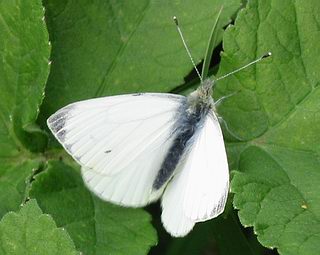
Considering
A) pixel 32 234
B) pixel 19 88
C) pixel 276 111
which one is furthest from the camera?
pixel 19 88

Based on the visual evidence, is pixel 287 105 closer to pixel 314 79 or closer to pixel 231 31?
pixel 314 79

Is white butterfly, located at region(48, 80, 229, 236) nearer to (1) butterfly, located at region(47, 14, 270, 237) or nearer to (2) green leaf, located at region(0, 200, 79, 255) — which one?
(1) butterfly, located at region(47, 14, 270, 237)

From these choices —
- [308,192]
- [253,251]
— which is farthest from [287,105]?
[253,251]

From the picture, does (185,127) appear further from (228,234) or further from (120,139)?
(228,234)

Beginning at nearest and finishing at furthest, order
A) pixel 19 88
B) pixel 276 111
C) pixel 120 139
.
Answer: pixel 120 139, pixel 276 111, pixel 19 88

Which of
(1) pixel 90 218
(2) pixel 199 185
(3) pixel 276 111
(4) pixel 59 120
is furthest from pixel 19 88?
(3) pixel 276 111

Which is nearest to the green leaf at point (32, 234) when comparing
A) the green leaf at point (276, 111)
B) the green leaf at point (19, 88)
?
the green leaf at point (19, 88)
